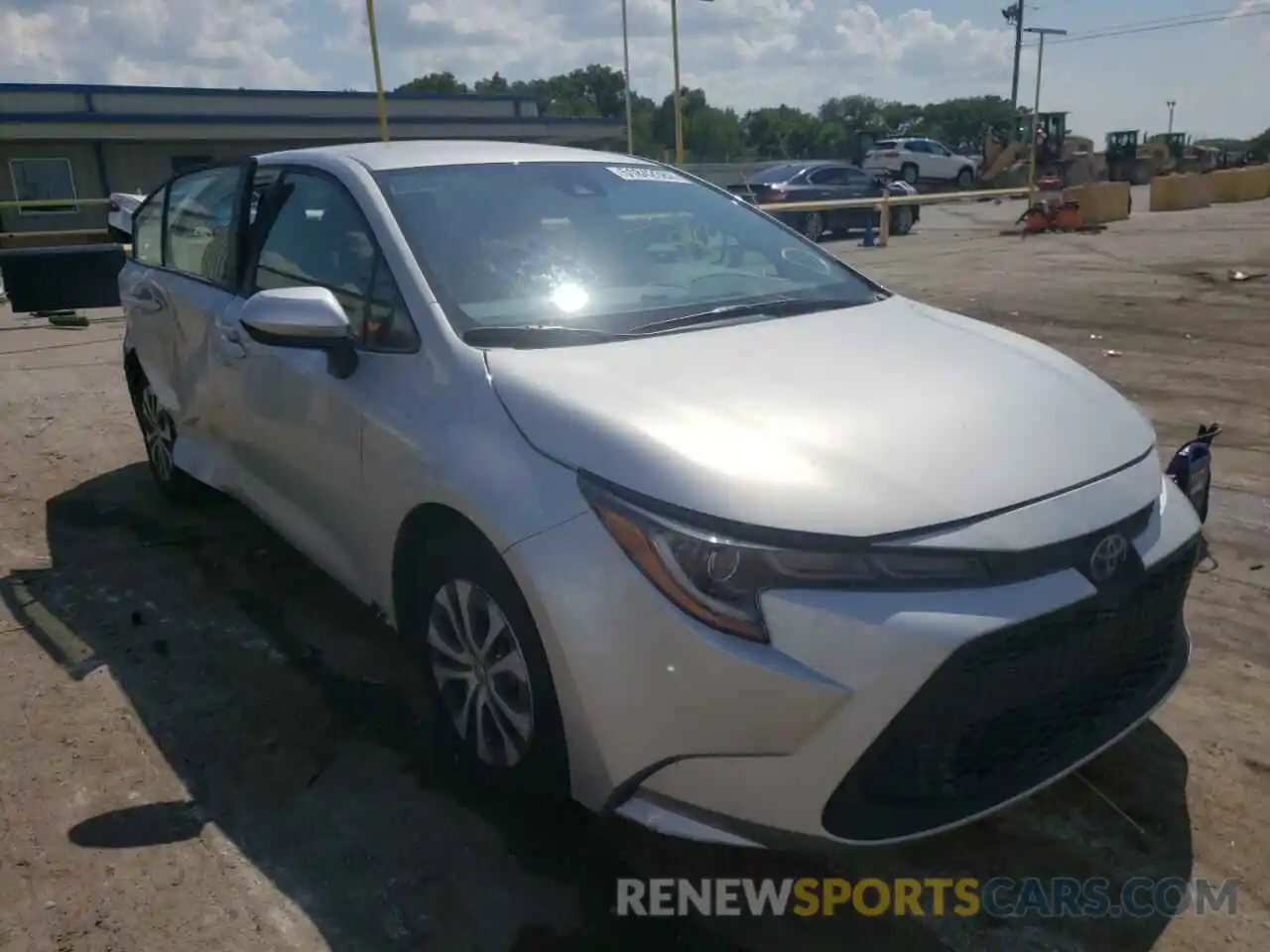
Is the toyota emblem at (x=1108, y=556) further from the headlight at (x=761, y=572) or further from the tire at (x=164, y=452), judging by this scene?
the tire at (x=164, y=452)

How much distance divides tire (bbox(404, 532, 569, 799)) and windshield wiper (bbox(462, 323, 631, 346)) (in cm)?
53

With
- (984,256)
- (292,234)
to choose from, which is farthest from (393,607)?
(984,256)

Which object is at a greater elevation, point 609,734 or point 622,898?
point 609,734

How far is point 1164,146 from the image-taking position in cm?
4316

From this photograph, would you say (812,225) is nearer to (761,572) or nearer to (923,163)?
(923,163)

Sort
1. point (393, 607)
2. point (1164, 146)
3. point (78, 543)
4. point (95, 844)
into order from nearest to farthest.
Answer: point (95, 844), point (393, 607), point (78, 543), point (1164, 146)

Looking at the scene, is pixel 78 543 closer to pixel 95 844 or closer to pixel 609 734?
pixel 95 844

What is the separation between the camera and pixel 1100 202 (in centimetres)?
2280

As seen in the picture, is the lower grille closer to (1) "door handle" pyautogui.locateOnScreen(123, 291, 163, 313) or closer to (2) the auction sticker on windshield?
(2) the auction sticker on windshield

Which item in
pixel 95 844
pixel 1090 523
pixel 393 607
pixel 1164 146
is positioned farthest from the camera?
pixel 1164 146

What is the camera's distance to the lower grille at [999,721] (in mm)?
2033

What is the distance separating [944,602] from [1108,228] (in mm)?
21605

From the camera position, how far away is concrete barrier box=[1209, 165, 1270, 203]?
93.9 feet

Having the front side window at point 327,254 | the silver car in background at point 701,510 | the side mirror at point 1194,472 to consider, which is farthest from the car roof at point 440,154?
the side mirror at point 1194,472
